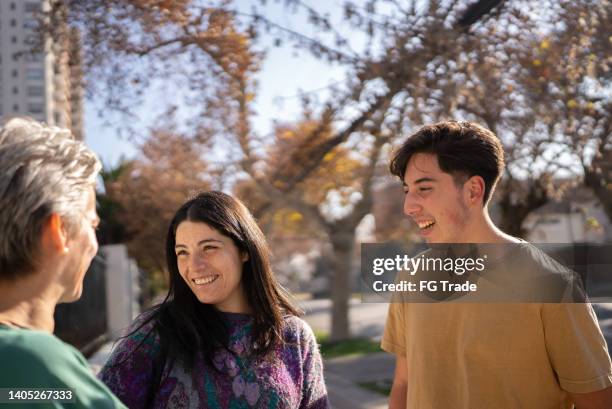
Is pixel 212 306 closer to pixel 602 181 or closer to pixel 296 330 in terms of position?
pixel 296 330

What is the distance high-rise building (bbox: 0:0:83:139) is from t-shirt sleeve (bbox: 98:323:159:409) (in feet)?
13.1

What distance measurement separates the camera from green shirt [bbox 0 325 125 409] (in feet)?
3.45

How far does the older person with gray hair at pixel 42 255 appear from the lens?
41.8 inches

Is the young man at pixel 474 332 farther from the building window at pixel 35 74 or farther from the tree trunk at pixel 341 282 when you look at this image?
the tree trunk at pixel 341 282

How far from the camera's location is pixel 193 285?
2289mm

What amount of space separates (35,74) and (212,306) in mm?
5539

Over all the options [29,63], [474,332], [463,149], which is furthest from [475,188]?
[29,63]

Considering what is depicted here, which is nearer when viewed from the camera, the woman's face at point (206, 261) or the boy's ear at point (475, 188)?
the boy's ear at point (475, 188)

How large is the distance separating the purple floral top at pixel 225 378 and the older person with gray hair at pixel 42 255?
769 mm

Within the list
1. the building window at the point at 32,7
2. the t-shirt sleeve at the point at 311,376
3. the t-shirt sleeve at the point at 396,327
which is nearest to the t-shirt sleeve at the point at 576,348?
the t-shirt sleeve at the point at 396,327

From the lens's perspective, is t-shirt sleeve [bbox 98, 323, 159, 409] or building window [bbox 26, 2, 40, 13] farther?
building window [bbox 26, 2, 40, 13]

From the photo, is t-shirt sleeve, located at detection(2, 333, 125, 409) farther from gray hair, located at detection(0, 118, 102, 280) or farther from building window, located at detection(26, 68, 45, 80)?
building window, located at detection(26, 68, 45, 80)

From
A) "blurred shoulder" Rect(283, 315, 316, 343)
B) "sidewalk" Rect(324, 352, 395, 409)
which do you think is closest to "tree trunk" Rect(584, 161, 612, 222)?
"sidewalk" Rect(324, 352, 395, 409)

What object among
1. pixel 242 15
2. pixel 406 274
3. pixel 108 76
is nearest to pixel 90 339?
pixel 108 76
